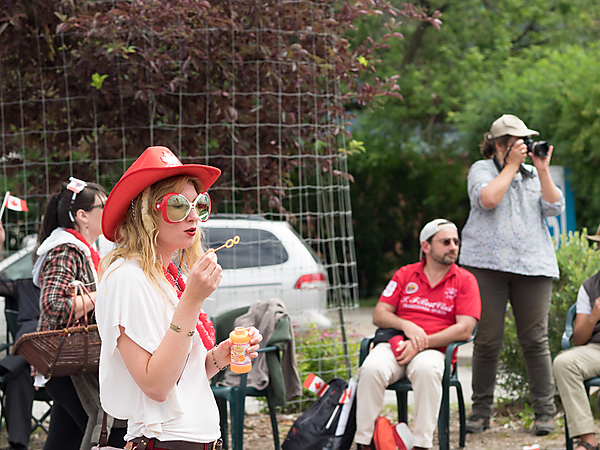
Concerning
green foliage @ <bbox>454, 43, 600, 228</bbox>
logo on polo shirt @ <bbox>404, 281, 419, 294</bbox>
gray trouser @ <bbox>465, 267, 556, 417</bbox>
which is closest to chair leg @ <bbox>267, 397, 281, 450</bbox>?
logo on polo shirt @ <bbox>404, 281, 419, 294</bbox>

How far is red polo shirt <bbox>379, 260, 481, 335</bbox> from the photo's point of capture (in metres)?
4.18

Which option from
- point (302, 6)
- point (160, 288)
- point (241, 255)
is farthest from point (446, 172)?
point (160, 288)

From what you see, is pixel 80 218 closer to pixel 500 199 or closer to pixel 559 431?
pixel 500 199

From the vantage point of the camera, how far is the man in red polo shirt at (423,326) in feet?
12.7

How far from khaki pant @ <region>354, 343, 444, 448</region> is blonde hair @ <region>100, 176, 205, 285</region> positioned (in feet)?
7.72

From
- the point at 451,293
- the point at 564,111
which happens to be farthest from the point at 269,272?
the point at 564,111

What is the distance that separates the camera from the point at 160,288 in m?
1.84

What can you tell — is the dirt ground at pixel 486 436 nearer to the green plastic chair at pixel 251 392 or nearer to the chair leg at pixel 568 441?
the chair leg at pixel 568 441

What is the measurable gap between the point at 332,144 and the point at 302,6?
1.00 m

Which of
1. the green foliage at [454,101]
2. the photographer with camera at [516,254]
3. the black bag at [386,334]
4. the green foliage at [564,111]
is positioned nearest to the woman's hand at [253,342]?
the black bag at [386,334]

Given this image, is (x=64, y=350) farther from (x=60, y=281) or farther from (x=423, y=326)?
(x=423, y=326)

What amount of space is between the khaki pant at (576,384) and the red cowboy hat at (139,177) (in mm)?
2760

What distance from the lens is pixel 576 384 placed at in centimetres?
387

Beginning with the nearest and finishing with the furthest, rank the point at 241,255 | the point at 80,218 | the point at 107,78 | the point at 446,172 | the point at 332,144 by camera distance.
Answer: the point at 80,218
the point at 107,78
the point at 332,144
the point at 241,255
the point at 446,172
